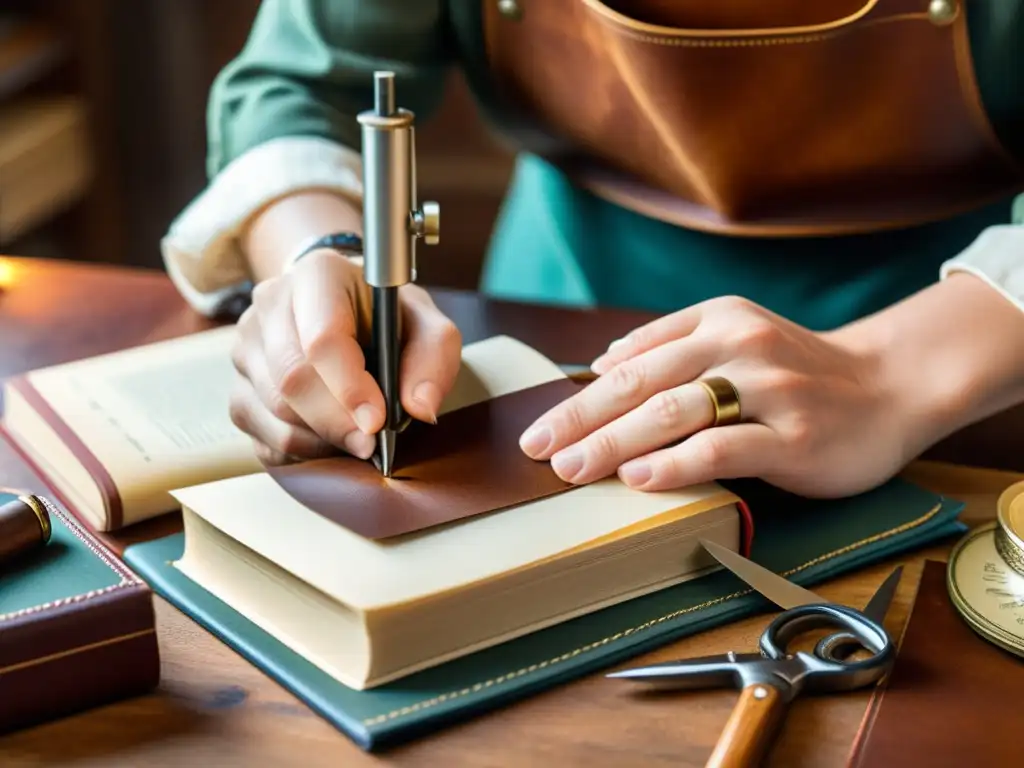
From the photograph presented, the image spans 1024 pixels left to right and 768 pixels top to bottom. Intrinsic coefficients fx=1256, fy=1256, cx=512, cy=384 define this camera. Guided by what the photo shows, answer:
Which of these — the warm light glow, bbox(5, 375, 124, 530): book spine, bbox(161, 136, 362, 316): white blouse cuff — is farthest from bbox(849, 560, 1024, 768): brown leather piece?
the warm light glow

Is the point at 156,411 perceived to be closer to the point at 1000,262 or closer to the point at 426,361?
the point at 426,361

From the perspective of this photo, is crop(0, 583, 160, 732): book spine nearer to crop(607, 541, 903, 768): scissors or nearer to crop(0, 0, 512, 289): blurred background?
crop(607, 541, 903, 768): scissors

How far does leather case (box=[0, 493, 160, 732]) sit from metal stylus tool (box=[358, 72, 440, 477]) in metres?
0.17

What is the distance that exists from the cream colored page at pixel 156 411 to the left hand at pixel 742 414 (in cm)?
24

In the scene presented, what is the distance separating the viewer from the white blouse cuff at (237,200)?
1081mm

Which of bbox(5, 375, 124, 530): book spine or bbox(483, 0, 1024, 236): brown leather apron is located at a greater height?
bbox(483, 0, 1024, 236): brown leather apron

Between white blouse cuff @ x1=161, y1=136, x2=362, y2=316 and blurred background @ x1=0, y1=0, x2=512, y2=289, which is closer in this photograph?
white blouse cuff @ x1=161, y1=136, x2=362, y2=316

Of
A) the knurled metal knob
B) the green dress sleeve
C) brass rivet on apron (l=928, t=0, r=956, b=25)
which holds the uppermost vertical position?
brass rivet on apron (l=928, t=0, r=956, b=25)

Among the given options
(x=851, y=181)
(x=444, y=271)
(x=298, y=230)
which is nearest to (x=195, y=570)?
(x=298, y=230)

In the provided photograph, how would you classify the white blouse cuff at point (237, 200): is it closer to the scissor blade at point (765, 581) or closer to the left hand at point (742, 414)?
the left hand at point (742, 414)

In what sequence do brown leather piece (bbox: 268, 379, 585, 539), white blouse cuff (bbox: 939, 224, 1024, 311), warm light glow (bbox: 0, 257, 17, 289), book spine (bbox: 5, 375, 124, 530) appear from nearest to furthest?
brown leather piece (bbox: 268, 379, 585, 539), book spine (bbox: 5, 375, 124, 530), white blouse cuff (bbox: 939, 224, 1024, 311), warm light glow (bbox: 0, 257, 17, 289)

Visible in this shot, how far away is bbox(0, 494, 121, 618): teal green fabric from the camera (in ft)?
2.00

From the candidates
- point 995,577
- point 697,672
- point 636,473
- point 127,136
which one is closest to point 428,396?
point 636,473

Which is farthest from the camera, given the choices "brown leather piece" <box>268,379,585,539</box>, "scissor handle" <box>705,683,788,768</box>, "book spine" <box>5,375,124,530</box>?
"book spine" <box>5,375,124,530</box>
